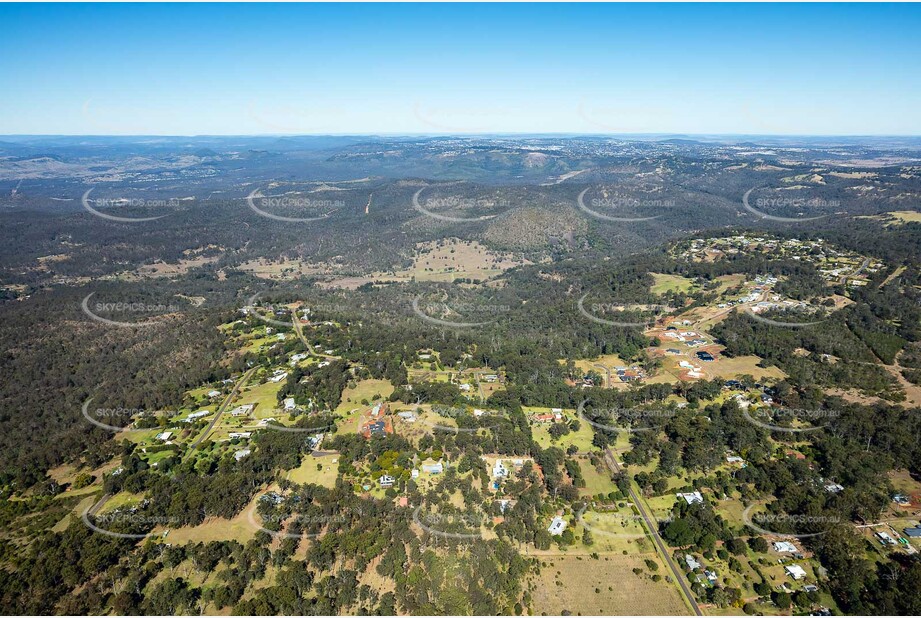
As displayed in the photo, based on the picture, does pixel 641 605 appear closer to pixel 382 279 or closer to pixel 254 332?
pixel 254 332

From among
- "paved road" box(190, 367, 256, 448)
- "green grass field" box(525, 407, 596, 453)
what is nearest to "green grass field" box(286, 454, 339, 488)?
"paved road" box(190, 367, 256, 448)

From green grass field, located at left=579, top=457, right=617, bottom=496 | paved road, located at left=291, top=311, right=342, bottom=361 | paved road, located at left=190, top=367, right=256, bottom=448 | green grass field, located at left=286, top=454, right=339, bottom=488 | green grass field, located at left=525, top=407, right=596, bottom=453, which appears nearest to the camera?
green grass field, located at left=579, top=457, right=617, bottom=496

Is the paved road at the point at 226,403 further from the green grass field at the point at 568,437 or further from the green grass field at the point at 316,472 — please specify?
the green grass field at the point at 568,437

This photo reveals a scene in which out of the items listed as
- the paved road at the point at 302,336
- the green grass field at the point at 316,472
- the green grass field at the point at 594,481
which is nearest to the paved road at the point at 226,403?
the paved road at the point at 302,336

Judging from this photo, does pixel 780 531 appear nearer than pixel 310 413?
Yes

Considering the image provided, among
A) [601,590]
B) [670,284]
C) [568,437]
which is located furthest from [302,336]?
[670,284]

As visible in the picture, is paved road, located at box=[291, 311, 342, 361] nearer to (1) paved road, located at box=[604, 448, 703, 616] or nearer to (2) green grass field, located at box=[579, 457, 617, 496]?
(2) green grass field, located at box=[579, 457, 617, 496]

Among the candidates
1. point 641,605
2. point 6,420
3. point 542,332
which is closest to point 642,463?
point 641,605

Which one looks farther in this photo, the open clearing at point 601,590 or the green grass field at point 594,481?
the green grass field at point 594,481
